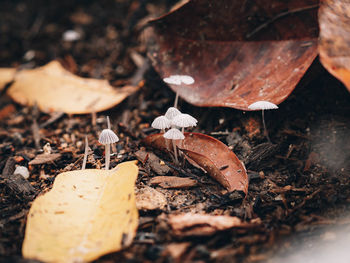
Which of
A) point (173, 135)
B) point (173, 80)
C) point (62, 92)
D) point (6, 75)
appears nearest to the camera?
point (173, 135)

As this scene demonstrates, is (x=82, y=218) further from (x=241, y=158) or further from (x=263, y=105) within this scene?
(x=263, y=105)

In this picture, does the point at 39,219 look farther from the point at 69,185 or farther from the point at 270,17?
the point at 270,17

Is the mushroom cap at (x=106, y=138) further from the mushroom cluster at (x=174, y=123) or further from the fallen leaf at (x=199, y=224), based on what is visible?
the fallen leaf at (x=199, y=224)

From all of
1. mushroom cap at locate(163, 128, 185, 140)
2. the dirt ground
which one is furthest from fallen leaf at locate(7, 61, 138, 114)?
mushroom cap at locate(163, 128, 185, 140)

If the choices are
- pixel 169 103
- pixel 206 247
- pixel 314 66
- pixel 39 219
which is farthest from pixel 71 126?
pixel 314 66

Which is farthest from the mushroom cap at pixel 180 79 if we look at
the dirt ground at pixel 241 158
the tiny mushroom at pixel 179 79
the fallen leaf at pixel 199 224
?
the fallen leaf at pixel 199 224

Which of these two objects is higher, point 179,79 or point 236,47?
point 236,47

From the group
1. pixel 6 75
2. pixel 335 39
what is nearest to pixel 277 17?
pixel 335 39

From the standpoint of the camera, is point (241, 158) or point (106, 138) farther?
point (241, 158)
